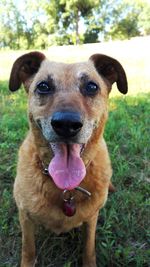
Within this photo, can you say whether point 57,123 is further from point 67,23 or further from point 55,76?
point 67,23

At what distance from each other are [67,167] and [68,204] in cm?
36

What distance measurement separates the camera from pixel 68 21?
121 ft

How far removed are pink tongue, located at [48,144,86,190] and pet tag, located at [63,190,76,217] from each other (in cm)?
25

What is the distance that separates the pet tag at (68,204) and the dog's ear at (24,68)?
0.96 metres

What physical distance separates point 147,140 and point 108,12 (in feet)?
126

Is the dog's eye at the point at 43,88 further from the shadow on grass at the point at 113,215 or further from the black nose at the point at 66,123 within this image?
the shadow on grass at the point at 113,215

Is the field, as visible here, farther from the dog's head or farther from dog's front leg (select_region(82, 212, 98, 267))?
the dog's head

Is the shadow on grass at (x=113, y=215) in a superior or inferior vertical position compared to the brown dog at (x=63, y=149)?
inferior

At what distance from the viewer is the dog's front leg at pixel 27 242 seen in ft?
9.46

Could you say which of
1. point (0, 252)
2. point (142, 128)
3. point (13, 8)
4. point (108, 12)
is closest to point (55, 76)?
point (0, 252)

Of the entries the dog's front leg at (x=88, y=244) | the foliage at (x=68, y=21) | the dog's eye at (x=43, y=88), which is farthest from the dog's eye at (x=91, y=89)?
→ the foliage at (x=68, y=21)

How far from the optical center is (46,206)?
270 cm

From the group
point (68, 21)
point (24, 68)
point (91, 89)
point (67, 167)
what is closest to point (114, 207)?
point (67, 167)

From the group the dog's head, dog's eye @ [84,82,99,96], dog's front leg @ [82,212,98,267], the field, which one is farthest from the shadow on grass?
dog's eye @ [84,82,99,96]
